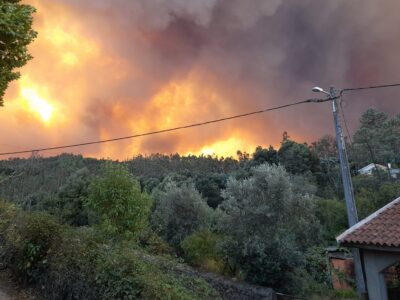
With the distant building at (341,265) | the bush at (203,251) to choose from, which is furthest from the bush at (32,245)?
the distant building at (341,265)

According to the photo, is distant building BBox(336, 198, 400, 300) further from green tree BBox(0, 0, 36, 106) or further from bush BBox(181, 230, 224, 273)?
bush BBox(181, 230, 224, 273)

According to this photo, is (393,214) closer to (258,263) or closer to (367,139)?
(258,263)

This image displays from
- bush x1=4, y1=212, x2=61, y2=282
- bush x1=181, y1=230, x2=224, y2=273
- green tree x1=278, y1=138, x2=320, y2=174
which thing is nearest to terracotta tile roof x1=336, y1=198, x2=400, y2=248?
bush x1=4, y1=212, x2=61, y2=282

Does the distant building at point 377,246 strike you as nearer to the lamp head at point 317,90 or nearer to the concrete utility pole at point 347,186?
the concrete utility pole at point 347,186


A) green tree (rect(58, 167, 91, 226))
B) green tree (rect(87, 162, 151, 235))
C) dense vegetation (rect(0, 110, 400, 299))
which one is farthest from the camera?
green tree (rect(58, 167, 91, 226))

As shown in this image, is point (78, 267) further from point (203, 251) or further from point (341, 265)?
point (341, 265)

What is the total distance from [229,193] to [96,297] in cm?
1269

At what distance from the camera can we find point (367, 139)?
5819cm

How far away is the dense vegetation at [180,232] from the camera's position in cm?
973

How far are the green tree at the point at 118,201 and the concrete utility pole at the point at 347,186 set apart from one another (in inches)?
542

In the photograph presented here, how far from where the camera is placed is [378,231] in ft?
35.6

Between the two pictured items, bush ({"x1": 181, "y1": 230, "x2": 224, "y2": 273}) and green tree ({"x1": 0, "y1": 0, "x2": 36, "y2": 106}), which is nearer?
green tree ({"x1": 0, "y1": 0, "x2": 36, "y2": 106})

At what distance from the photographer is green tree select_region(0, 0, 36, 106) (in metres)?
6.39

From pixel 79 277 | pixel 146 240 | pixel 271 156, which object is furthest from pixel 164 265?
pixel 271 156
